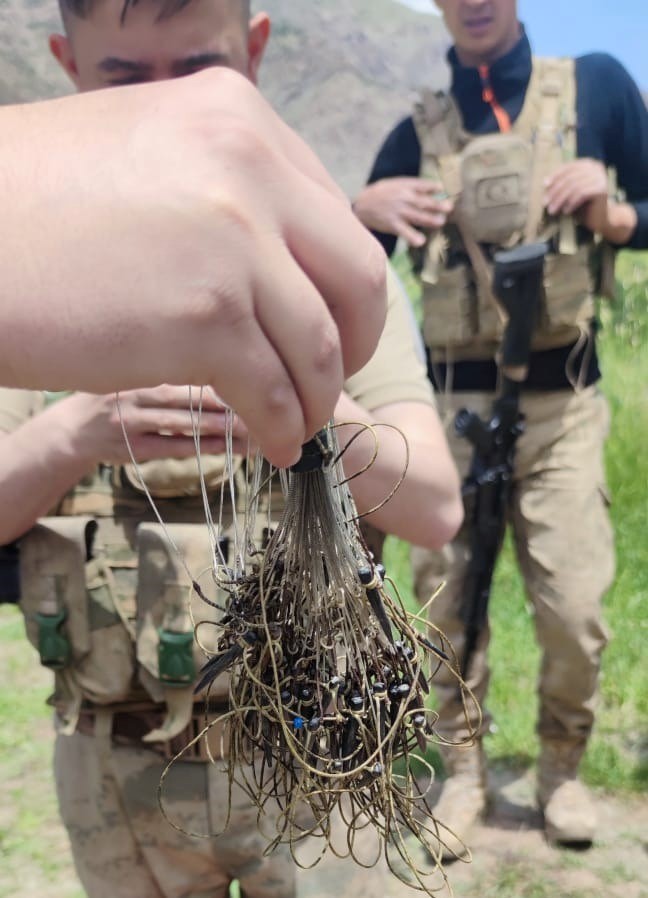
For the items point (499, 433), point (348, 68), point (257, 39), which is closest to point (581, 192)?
point (499, 433)

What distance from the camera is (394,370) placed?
164cm

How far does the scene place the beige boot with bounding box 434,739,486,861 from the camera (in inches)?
123

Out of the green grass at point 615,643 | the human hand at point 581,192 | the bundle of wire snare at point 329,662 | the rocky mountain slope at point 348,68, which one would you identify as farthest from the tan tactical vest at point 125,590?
the rocky mountain slope at point 348,68

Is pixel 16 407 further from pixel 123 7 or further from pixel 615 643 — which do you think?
pixel 615 643

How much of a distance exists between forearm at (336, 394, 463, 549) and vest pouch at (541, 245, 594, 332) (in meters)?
1.50

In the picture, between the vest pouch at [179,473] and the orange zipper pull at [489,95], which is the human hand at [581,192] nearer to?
the orange zipper pull at [489,95]

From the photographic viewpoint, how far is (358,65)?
1652 cm

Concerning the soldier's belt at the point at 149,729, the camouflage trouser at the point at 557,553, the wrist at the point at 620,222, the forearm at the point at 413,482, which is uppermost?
the wrist at the point at 620,222

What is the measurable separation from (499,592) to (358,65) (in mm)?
13898

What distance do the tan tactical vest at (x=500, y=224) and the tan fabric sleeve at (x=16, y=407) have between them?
5.83ft

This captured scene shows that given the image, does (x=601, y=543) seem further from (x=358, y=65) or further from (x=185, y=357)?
(x=358, y=65)

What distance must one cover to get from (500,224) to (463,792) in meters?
1.83

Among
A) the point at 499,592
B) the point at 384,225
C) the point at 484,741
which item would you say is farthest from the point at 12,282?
the point at 499,592

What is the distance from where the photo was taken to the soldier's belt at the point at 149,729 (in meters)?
1.57
